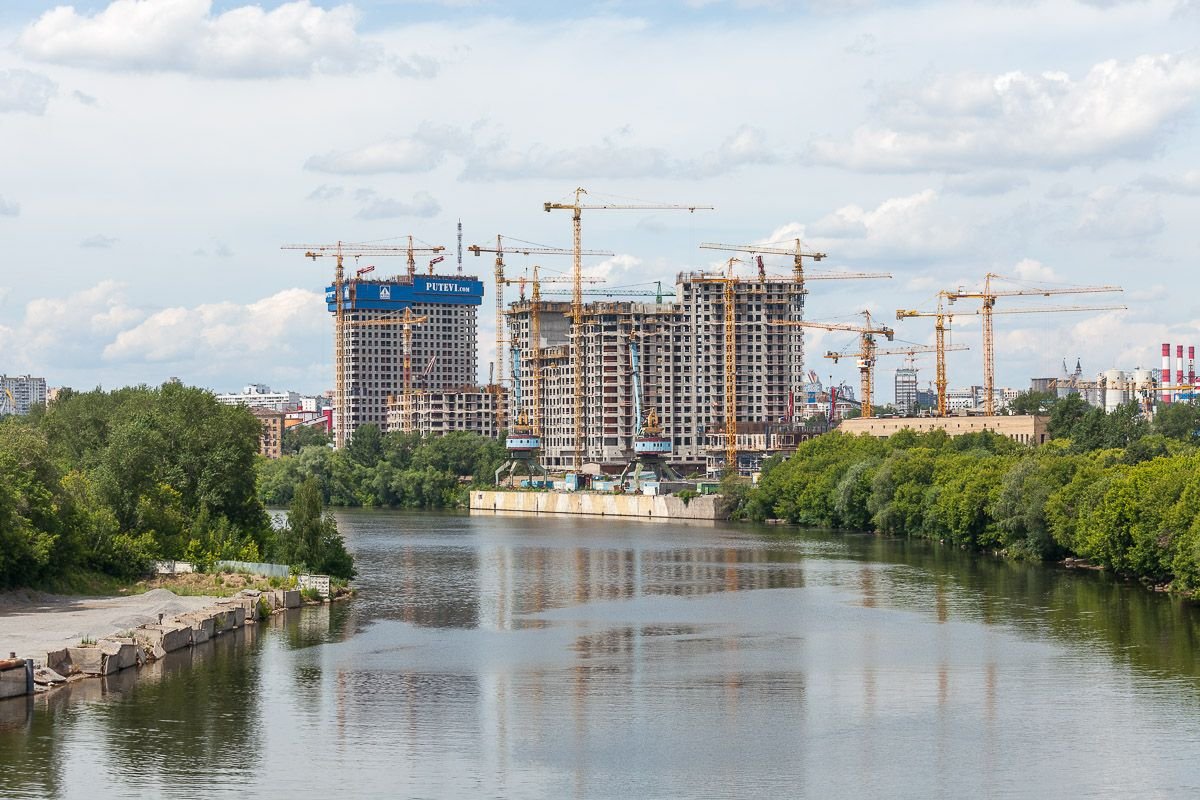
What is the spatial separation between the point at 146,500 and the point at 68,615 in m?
17.4

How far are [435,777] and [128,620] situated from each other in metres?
22.9

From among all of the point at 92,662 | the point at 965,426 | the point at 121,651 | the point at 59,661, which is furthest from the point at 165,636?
the point at 965,426

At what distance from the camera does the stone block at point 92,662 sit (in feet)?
164

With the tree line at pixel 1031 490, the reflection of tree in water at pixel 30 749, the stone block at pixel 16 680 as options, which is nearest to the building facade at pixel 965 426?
the tree line at pixel 1031 490

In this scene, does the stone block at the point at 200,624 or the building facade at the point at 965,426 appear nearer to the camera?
the stone block at the point at 200,624

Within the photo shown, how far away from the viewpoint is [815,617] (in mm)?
69000

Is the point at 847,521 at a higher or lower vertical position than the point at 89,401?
lower

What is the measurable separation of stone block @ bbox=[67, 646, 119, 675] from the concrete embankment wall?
115 m

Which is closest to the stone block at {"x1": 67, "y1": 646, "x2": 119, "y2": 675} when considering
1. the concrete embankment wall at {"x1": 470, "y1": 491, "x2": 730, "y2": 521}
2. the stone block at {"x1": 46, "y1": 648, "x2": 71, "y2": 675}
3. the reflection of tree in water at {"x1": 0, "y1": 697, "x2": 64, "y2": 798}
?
the stone block at {"x1": 46, "y1": 648, "x2": 71, "y2": 675}

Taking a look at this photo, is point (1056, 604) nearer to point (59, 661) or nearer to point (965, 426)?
point (59, 661)

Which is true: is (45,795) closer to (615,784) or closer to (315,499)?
(615,784)

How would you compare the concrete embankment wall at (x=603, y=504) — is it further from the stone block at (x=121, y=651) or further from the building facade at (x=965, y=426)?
the stone block at (x=121, y=651)

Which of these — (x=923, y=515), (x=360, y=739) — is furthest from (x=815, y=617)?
(x=923, y=515)

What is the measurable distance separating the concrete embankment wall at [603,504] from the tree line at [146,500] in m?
81.3
